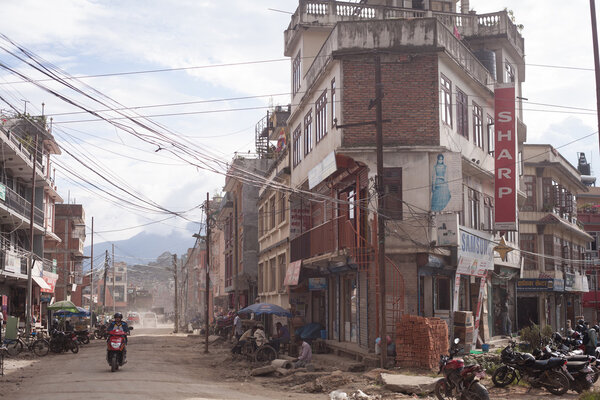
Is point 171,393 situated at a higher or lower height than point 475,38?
lower

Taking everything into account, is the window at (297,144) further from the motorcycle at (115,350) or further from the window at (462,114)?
A: the motorcycle at (115,350)

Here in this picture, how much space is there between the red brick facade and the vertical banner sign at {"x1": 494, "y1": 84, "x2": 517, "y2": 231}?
147 inches

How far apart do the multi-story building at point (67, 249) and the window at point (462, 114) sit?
4868 centimetres

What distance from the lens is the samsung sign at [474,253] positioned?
74.6 ft

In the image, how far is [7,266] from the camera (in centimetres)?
3797

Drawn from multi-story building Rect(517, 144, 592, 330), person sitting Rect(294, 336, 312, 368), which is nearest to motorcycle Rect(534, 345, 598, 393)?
person sitting Rect(294, 336, 312, 368)

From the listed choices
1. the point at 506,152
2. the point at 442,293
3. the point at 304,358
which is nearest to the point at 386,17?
the point at 506,152

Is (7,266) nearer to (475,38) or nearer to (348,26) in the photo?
(348,26)

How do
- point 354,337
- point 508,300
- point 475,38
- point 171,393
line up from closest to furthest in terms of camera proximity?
point 171,393
point 354,337
point 475,38
point 508,300

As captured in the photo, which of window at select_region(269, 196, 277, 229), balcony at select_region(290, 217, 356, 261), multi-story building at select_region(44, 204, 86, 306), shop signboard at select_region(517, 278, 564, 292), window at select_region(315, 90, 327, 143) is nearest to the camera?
balcony at select_region(290, 217, 356, 261)

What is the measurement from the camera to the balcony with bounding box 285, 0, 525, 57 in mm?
28656

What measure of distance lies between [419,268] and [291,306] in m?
11.5

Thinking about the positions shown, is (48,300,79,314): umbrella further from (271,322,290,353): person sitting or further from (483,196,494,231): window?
(483,196,494,231): window

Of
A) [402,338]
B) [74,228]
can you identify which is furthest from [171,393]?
[74,228]
